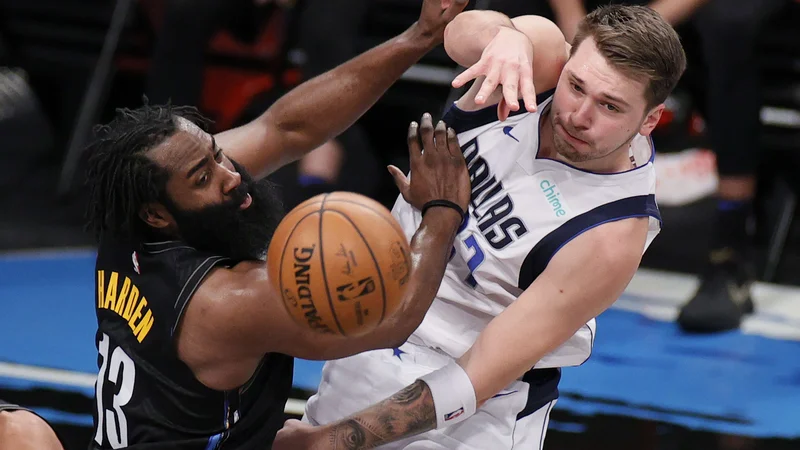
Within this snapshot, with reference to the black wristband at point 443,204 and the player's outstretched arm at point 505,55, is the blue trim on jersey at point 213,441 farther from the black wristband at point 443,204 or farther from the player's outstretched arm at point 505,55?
the player's outstretched arm at point 505,55

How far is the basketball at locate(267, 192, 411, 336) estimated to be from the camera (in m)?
2.45

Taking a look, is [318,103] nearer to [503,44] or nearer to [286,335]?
[503,44]

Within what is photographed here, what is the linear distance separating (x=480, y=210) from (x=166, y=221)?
2.86ft

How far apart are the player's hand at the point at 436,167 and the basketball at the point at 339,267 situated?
0.48 m

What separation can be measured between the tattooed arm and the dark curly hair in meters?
0.72

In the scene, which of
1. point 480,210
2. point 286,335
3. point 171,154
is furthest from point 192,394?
point 480,210

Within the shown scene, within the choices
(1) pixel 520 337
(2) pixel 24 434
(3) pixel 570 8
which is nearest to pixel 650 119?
(1) pixel 520 337

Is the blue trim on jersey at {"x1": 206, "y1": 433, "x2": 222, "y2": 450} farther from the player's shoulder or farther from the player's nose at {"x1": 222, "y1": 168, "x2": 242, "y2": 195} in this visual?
the player's shoulder

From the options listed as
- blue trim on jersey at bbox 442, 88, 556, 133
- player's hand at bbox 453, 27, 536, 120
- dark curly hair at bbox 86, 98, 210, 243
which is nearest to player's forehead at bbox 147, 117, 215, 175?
dark curly hair at bbox 86, 98, 210, 243

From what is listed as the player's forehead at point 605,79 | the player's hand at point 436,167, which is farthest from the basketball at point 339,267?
the player's forehead at point 605,79

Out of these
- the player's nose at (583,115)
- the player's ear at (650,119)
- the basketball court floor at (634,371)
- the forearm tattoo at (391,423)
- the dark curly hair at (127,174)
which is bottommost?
the basketball court floor at (634,371)

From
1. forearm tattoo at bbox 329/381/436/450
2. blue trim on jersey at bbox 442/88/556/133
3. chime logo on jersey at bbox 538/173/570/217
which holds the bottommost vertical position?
forearm tattoo at bbox 329/381/436/450

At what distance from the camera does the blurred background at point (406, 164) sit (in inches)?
186

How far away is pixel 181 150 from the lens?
2.82 meters
